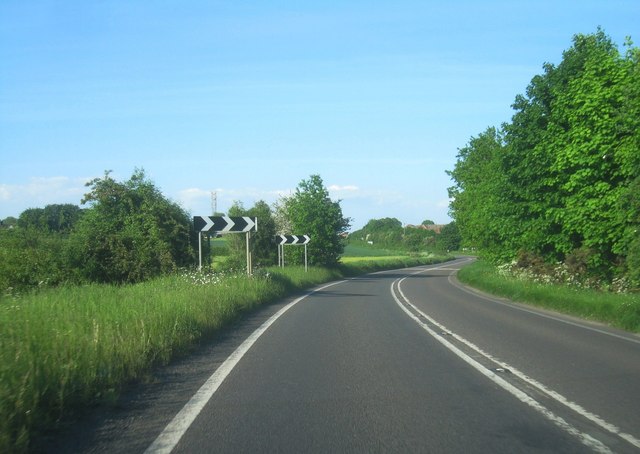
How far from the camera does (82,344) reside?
8.57m

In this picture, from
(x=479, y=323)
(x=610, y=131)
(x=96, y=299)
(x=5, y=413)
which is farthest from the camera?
(x=610, y=131)

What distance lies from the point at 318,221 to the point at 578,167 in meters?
29.4

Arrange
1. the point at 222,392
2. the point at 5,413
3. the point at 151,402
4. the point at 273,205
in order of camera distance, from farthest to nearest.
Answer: the point at 273,205 → the point at 222,392 → the point at 151,402 → the point at 5,413

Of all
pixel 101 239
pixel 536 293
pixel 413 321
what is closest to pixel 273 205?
pixel 101 239

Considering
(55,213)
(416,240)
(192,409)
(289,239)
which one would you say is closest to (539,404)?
(192,409)

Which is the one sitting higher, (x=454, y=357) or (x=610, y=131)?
(x=610, y=131)

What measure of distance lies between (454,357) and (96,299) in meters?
7.09

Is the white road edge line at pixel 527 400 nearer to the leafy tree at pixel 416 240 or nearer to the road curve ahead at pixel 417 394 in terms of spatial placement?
the road curve ahead at pixel 417 394

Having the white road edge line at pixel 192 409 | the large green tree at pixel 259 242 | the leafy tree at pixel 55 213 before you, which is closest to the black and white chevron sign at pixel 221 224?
the white road edge line at pixel 192 409

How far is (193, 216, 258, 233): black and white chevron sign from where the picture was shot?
21812 millimetres

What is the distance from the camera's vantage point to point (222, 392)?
8.06 metres

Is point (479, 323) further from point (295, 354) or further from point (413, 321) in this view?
point (295, 354)

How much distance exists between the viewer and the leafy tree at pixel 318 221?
5125cm

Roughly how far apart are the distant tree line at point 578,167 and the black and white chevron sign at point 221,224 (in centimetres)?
1164
